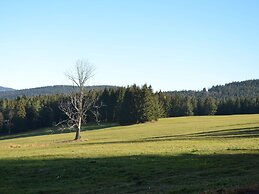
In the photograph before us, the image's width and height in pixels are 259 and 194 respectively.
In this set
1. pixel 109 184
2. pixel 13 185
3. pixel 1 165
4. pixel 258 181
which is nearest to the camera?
pixel 258 181

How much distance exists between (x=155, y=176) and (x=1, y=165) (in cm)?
1486

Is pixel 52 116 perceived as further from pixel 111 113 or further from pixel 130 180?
pixel 130 180

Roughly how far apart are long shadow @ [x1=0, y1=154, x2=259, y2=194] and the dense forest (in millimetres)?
82701

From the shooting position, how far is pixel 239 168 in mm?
21969

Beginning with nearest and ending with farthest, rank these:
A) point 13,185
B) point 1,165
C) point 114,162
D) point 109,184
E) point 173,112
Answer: point 109,184 < point 13,185 < point 114,162 < point 1,165 < point 173,112

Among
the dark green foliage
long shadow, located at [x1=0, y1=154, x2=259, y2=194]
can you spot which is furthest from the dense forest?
long shadow, located at [x1=0, y1=154, x2=259, y2=194]

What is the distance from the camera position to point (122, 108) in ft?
379

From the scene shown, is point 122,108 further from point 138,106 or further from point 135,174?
point 135,174

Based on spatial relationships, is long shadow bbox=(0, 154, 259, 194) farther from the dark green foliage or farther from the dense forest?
the dense forest

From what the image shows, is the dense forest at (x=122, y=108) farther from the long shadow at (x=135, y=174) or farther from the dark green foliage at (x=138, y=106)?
the long shadow at (x=135, y=174)

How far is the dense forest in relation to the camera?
11425 centimetres

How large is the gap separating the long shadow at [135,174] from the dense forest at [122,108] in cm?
8270

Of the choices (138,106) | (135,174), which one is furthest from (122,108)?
(135,174)

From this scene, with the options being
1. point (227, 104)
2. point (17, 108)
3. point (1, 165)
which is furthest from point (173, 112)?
point (1, 165)
